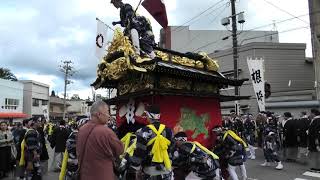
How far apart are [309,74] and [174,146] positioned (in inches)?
872

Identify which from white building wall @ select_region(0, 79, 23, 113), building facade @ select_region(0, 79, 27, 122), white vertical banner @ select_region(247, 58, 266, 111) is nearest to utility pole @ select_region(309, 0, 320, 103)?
white vertical banner @ select_region(247, 58, 266, 111)

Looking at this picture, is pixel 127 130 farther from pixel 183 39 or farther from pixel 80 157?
pixel 183 39

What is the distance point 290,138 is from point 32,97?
46050 millimetres

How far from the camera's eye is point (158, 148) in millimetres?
5160

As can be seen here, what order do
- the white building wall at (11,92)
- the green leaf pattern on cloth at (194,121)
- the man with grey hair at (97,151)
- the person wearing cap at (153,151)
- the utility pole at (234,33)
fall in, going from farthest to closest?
1. the white building wall at (11,92)
2. the utility pole at (234,33)
3. the green leaf pattern on cloth at (194,121)
4. the person wearing cap at (153,151)
5. the man with grey hair at (97,151)

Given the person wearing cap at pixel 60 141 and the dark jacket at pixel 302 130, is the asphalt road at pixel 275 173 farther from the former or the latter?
the dark jacket at pixel 302 130

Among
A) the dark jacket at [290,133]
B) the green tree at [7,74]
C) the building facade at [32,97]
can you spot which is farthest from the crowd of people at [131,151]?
the green tree at [7,74]

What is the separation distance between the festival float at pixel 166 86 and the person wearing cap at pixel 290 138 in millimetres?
6328

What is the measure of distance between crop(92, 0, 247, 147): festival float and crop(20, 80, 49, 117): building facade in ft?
150

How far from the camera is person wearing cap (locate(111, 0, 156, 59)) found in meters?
7.32

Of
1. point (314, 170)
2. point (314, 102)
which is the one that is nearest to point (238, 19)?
point (314, 102)

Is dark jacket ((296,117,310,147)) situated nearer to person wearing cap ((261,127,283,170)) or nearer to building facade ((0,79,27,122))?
person wearing cap ((261,127,283,170))

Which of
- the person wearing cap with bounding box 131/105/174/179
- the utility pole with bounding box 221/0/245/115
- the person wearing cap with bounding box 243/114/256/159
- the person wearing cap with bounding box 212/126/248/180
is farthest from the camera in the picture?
the utility pole with bounding box 221/0/245/115

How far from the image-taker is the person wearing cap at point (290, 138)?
522 inches
